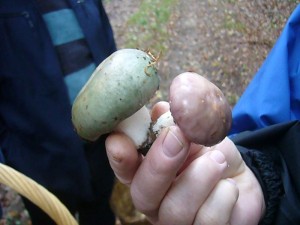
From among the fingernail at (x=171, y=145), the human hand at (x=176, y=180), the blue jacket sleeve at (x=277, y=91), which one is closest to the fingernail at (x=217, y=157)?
the human hand at (x=176, y=180)

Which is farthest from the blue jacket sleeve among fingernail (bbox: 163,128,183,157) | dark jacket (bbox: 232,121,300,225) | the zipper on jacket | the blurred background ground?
the blurred background ground

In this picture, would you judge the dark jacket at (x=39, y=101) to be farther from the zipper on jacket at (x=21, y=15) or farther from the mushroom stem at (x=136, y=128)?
the mushroom stem at (x=136, y=128)

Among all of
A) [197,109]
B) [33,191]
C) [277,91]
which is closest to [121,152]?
[197,109]

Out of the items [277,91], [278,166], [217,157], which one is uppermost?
[217,157]

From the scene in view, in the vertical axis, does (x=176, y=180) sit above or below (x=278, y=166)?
above

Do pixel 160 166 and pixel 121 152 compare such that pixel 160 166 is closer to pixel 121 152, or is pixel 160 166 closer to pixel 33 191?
pixel 121 152

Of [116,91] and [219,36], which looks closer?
[116,91]

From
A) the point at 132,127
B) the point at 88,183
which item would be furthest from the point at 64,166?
the point at 132,127
